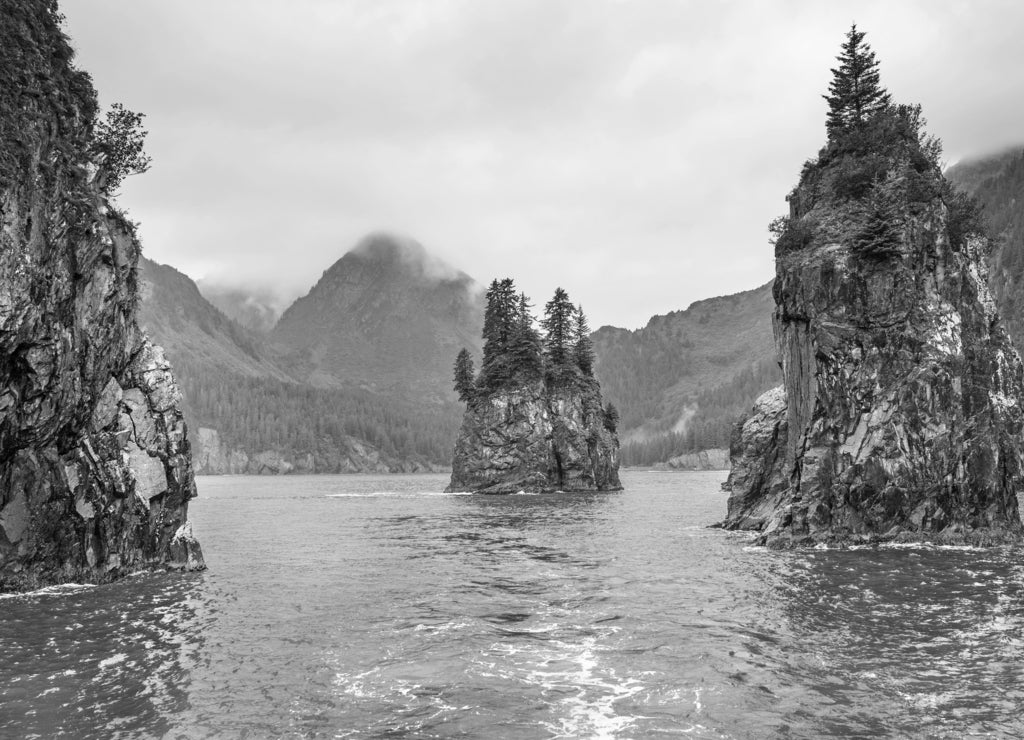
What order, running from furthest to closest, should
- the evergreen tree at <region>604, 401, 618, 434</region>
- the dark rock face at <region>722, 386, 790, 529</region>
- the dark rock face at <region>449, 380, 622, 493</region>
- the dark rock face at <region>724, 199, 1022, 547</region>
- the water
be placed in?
the evergreen tree at <region>604, 401, 618, 434</region> < the dark rock face at <region>449, 380, 622, 493</region> < the dark rock face at <region>722, 386, 790, 529</region> < the dark rock face at <region>724, 199, 1022, 547</region> < the water

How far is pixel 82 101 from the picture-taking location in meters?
31.5

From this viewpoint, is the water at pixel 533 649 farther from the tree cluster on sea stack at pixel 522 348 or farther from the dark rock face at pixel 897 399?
the tree cluster on sea stack at pixel 522 348

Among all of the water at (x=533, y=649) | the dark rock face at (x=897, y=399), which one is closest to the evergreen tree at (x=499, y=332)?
the dark rock face at (x=897, y=399)

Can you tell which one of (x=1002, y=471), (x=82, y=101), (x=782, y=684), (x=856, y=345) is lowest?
(x=782, y=684)

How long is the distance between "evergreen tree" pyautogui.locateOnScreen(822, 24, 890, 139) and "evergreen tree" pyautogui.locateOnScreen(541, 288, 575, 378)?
67.0m

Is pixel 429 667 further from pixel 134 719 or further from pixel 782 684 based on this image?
pixel 782 684

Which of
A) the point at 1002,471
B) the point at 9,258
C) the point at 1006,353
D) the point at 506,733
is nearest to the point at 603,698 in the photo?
the point at 506,733

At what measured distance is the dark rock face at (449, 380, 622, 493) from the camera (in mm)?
107750

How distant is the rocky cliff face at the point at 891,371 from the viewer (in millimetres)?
39250

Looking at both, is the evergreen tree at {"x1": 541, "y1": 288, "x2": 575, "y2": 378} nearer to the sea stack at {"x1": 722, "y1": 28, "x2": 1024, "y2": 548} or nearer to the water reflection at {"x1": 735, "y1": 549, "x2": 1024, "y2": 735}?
the sea stack at {"x1": 722, "y1": 28, "x2": 1024, "y2": 548}

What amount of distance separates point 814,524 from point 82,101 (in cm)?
4385

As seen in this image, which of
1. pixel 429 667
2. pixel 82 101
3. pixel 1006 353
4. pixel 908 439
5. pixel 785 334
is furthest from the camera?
pixel 1006 353

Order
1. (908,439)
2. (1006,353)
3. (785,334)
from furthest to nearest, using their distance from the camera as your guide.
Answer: (1006,353) < (785,334) < (908,439)

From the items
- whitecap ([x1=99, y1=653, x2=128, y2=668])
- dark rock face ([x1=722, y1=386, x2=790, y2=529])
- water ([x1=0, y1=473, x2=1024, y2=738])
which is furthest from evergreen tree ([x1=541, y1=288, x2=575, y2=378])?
whitecap ([x1=99, y1=653, x2=128, y2=668])
